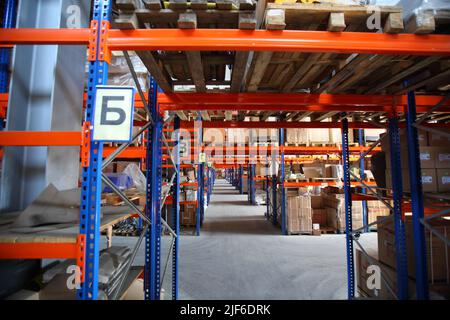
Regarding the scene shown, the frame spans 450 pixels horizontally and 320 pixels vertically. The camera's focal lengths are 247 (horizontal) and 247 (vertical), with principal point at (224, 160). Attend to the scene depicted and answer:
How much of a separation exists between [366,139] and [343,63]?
742 cm

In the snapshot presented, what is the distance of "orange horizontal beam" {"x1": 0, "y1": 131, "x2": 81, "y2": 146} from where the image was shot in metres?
1.61

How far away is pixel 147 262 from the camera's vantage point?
289 cm

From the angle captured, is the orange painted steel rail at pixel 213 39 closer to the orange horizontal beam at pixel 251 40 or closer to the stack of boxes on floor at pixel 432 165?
the orange horizontal beam at pixel 251 40

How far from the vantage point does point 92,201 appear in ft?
5.33

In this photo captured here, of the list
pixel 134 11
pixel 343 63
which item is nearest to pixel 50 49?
pixel 134 11

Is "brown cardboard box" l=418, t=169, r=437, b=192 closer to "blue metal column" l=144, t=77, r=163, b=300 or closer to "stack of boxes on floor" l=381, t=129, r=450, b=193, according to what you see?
"stack of boxes on floor" l=381, t=129, r=450, b=193

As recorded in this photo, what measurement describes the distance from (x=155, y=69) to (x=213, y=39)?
0.87 meters

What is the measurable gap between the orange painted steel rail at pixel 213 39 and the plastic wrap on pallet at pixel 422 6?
0.94 ft

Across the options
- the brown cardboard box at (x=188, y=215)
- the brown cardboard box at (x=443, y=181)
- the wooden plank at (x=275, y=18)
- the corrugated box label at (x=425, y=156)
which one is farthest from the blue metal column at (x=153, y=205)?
the brown cardboard box at (x=188, y=215)

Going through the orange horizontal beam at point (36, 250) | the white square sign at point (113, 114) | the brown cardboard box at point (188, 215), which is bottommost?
the brown cardboard box at point (188, 215)

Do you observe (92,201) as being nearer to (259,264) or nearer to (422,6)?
(422,6)

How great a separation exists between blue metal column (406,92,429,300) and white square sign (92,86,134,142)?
10.1ft

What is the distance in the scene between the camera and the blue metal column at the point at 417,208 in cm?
278

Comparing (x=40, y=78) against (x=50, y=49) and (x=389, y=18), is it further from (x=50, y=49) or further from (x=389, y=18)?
(x=389, y=18)
